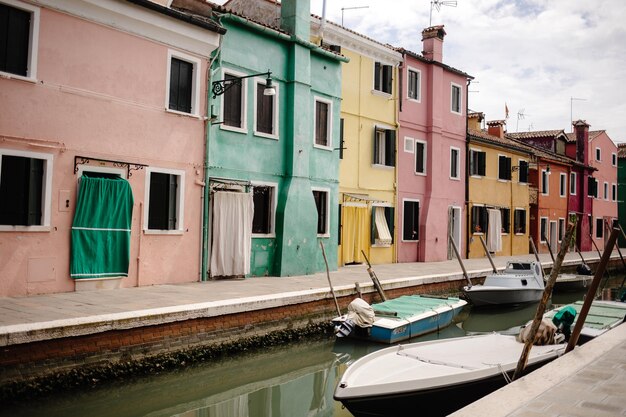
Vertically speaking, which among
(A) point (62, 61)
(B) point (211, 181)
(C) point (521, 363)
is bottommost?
(C) point (521, 363)

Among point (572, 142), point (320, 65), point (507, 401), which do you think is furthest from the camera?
point (572, 142)

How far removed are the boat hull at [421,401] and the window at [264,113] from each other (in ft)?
30.6

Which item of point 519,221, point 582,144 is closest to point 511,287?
point 519,221

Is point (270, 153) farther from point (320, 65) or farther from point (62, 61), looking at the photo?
point (62, 61)

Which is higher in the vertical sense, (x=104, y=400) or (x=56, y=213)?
(x=56, y=213)

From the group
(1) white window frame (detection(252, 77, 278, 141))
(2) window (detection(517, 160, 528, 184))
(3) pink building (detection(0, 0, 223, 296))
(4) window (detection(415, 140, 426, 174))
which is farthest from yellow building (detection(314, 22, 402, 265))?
(2) window (detection(517, 160, 528, 184))

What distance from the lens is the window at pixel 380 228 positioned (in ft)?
65.3

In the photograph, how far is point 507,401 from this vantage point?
4812mm

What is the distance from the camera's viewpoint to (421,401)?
6.86 metres

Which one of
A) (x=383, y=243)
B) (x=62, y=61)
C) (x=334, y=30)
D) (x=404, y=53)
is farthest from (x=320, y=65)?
(x=62, y=61)

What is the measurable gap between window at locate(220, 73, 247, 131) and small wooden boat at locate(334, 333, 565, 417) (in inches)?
317

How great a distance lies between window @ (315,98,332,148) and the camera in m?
17.0

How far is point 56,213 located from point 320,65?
943cm

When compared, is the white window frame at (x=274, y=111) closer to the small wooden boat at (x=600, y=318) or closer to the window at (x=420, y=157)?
the small wooden boat at (x=600, y=318)
